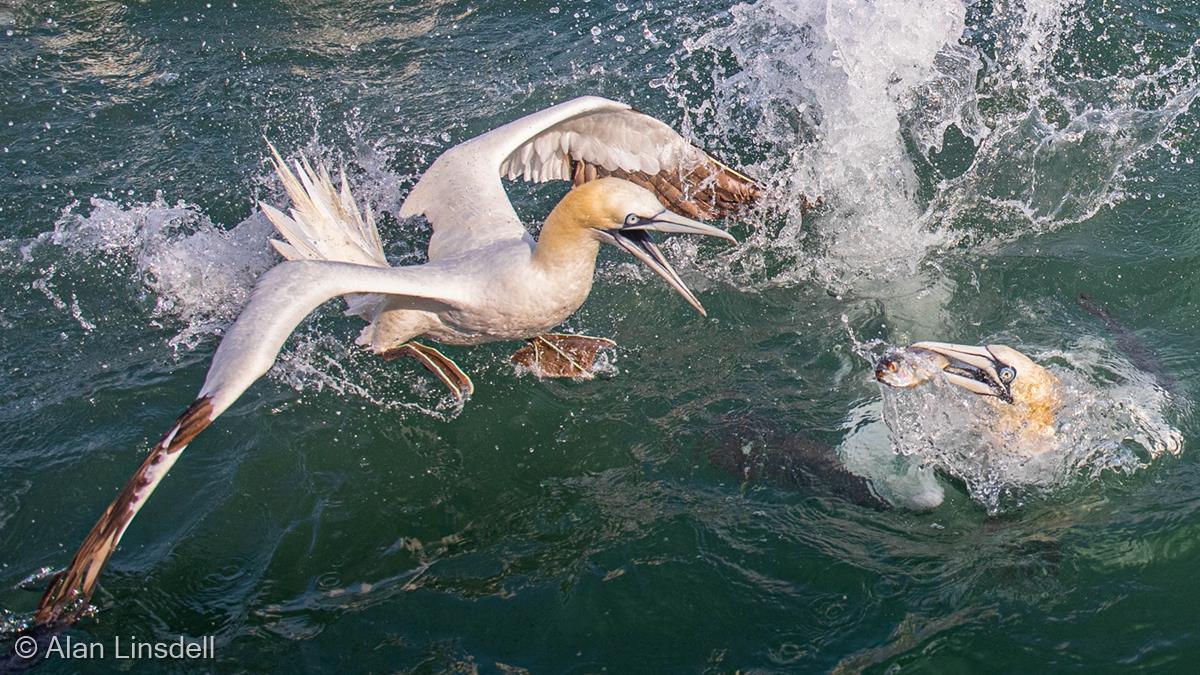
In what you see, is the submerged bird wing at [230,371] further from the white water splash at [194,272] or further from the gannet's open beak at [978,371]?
the gannet's open beak at [978,371]

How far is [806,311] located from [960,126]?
1912mm

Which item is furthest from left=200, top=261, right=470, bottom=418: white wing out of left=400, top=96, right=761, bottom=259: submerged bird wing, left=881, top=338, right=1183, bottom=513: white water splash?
left=881, top=338, right=1183, bottom=513: white water splash

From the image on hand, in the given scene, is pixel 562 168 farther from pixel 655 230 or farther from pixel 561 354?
pixel 655 230

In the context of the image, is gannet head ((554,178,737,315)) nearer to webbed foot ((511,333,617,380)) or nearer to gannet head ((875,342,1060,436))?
gannet head ((875,342,1060,436))

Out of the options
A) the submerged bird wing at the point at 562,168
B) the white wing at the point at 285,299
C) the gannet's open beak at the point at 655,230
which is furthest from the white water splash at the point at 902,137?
the white wing at the point at 285,299

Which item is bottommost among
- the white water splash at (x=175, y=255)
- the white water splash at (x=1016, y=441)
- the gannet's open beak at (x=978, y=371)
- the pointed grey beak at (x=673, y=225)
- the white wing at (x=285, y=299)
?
the white water splash at (x=1016, y=441)

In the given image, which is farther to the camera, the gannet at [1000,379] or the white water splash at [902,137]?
the white water splash at [902,137]

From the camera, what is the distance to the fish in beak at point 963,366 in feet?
16.0

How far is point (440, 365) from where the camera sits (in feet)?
18.9

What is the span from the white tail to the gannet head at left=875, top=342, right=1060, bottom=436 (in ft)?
8.63

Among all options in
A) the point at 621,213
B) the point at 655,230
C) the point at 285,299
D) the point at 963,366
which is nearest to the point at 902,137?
the point at 963,366

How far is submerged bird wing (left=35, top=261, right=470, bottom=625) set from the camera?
4.05 metres

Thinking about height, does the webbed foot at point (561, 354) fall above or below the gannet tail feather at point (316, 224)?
below

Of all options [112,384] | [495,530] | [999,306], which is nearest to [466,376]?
[495,530]
